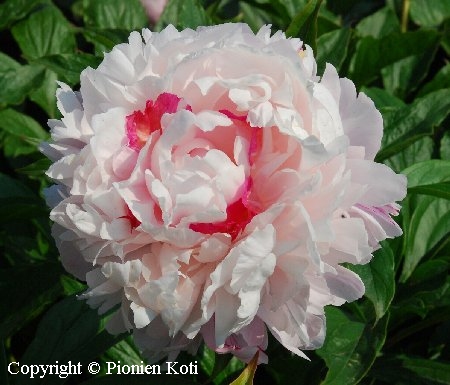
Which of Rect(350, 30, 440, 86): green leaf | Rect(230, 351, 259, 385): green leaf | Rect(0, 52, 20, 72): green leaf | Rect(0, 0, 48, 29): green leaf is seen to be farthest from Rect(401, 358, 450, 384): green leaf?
Rect(0, 0, 48, 29): green leaf

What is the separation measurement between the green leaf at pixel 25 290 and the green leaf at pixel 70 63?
28 cm

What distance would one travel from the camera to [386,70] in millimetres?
1464

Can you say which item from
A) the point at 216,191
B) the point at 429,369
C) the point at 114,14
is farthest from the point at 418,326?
the point at 114,14

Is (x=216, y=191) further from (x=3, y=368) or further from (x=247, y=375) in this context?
(x=3, y=368)

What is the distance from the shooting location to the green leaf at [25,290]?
41.2 inches

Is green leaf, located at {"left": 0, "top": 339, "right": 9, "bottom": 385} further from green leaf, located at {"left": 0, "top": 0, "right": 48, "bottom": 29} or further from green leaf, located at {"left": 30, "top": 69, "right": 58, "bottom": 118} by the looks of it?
green leaf, located at {"left": 0, "top": 0, "right": 48, "bottom": 29}

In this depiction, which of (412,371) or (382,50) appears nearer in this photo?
(412,371)

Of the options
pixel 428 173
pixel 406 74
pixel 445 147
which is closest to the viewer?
pixel 428 173

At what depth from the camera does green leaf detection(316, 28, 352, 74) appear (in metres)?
1.03

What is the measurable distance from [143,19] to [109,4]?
7cm

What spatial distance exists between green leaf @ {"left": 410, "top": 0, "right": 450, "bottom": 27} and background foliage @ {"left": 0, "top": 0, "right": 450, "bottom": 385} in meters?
0.13

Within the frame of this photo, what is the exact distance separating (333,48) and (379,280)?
14.2 inches

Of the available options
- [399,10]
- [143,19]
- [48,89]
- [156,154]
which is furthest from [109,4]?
[156,154]

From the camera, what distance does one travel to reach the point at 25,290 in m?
1.08
